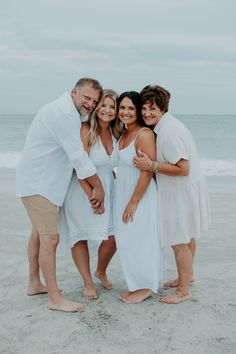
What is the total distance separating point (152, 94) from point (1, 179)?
829cm

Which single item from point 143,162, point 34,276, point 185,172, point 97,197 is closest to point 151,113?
point 143,162

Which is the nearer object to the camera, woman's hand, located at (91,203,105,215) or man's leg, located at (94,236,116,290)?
woman's hand, located at (91,203,105,215)

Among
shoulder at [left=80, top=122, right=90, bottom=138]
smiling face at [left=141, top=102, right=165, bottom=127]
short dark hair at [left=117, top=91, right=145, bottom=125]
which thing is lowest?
shoulder at [left=80, top=122, right=90, bottom=138]

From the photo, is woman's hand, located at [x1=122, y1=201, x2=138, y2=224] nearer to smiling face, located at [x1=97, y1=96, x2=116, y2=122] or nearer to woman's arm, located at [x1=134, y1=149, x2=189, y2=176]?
woman's arm, located at [x1=134, y1=149, x2=189, y2=176]

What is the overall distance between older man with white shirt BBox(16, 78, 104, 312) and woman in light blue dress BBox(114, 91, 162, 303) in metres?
0.25

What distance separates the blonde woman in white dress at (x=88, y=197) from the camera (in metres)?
3.82

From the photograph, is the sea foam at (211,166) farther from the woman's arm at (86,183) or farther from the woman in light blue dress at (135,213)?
the woman's arm at (86,183)

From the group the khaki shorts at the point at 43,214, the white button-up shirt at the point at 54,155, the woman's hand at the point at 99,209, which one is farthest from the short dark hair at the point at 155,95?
the khaki shorts at the point at 43,214

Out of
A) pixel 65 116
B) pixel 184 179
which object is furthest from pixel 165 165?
pixel 65 116

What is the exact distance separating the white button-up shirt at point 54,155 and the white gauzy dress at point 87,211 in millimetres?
186

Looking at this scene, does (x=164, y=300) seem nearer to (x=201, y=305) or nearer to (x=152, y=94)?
(x=201, y=305)

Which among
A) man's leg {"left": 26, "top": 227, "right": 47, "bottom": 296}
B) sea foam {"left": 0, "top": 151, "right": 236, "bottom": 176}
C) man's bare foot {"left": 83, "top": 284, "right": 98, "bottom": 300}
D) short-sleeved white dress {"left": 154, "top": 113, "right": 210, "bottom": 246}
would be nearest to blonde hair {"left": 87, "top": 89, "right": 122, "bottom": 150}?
short-sleeved white dress {"left": 154, "top": 113, "right": 210, "bottom": 246}

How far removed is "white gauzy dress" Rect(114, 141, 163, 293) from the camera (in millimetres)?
3865

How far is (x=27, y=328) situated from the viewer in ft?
11.4
